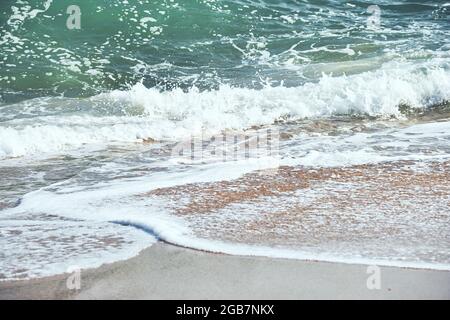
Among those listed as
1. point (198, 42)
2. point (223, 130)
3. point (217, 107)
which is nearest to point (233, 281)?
point (223, 130)

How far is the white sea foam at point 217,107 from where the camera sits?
7.16 metres

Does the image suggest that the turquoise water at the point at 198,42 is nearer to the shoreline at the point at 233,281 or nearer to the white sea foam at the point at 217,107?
the white sea foam at the point at 217,107

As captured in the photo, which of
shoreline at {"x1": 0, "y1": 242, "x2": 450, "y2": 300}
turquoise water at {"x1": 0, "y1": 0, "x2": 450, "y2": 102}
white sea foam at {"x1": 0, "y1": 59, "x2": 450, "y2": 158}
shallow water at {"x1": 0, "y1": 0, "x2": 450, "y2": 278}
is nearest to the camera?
shoreline at {"x1": 0, "y1": 242, "x2": 450, "y2": 300}

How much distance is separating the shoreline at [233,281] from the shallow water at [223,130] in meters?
0.14

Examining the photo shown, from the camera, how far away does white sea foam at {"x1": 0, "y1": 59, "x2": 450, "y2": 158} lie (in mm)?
7160

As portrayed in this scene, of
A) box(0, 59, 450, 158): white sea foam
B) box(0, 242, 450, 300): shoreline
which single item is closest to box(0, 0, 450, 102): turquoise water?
box(0, 59, 450, 158): white sea foam

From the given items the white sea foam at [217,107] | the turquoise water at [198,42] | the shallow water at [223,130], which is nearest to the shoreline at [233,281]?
the shallow water at [223,130]

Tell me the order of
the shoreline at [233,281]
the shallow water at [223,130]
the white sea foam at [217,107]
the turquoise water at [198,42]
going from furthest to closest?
the turquoise water at [198,42] < the white sea foam at [217,107] < the shallow water at [223,130] < the shoreline at [233,281]

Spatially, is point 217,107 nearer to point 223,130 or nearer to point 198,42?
point 223,130

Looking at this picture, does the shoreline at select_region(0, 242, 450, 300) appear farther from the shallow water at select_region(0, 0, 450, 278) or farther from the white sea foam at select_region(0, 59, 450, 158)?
the white sea foam at select_region(0, 59, 450, 158)

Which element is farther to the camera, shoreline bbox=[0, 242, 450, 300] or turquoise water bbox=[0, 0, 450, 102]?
turquoise water bbox=[0, 0, 450, 102]

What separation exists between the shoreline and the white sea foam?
3.64m

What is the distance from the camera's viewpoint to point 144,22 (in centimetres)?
1292
